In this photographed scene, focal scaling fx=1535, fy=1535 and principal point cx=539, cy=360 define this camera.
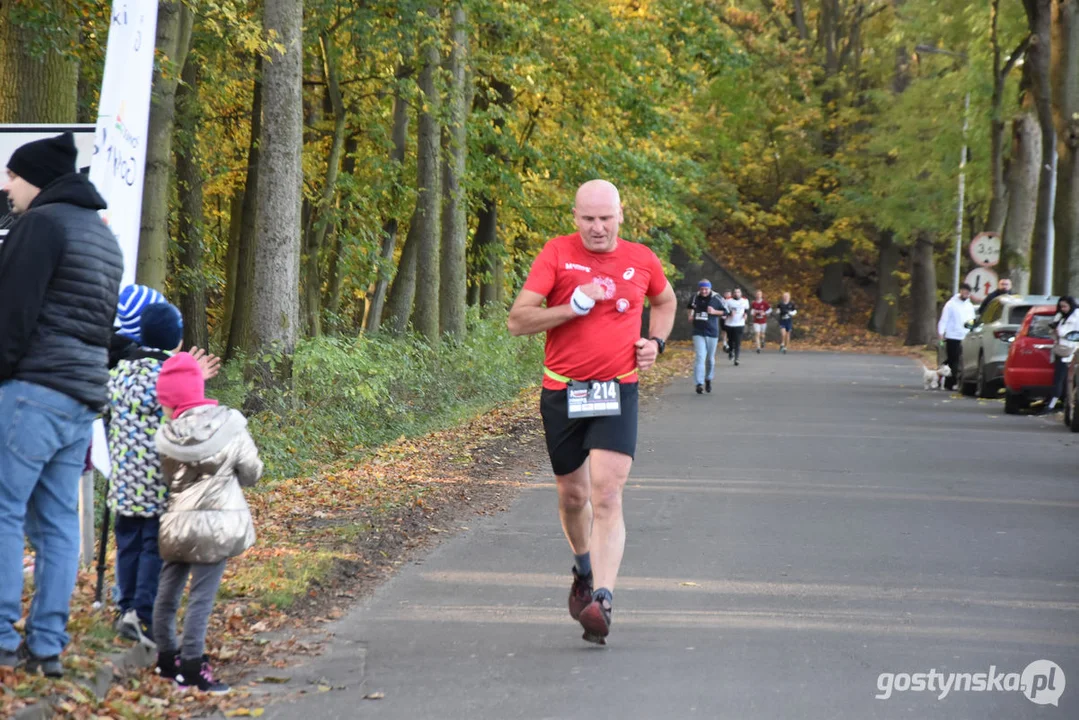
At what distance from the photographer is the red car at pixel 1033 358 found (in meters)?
23.1

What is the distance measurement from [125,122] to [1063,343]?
1728 centimetres

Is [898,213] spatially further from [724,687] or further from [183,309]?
[724,687]

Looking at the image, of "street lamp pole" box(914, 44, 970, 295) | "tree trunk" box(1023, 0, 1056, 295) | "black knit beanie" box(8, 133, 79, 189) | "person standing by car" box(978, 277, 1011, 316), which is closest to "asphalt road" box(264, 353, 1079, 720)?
"black knit beanie" box(8, 133, 79, 189)

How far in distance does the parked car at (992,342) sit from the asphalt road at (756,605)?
1042 cm

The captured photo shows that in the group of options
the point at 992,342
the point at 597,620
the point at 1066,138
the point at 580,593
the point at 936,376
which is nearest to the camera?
the point at 597,620

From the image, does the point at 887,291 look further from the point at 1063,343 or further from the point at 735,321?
the point at 1063,343

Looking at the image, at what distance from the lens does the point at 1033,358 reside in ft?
76.2

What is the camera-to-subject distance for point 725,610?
321 inches

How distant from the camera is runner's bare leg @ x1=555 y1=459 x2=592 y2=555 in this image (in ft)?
25.1

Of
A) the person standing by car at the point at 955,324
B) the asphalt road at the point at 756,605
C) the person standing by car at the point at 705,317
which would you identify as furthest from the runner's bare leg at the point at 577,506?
the person standing by car at the point at 955,324

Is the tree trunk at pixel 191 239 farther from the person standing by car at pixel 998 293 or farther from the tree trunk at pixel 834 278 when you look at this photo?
the tree trunk at pixel 834 278

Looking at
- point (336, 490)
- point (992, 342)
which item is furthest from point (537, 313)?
point (992, 342)

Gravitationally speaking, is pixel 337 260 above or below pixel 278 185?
below

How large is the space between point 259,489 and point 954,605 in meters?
5.93
